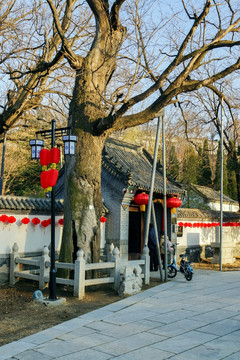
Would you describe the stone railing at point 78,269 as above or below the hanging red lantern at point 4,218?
below

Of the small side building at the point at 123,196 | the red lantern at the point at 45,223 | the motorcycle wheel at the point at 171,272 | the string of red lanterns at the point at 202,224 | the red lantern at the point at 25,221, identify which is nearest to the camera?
the red lantern at the point at 25,221

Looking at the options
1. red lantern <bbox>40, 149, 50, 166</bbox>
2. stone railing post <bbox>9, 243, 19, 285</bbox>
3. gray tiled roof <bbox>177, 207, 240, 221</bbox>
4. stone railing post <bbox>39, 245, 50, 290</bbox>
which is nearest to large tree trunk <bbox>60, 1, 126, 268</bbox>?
stone railing post <bbox>39, 245, 50, 290</bbox>

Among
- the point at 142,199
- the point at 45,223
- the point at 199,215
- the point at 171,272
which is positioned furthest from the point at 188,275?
the point at 199,215

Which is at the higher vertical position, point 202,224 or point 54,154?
point 54,154

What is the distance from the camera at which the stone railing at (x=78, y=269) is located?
860 centimetres

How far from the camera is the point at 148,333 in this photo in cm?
609

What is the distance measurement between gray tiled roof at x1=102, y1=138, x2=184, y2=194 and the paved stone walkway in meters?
6.03

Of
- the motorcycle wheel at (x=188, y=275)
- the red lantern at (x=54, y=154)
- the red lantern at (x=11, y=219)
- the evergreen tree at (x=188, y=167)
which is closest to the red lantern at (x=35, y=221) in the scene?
the red lantern at (x=11, y=219)

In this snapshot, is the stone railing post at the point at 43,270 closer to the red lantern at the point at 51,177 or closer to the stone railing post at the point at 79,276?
the stone railing post at the point at 79,276

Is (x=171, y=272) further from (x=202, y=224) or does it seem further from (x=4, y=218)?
(x=202, y=224)

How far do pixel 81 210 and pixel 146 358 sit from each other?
17.6 ft

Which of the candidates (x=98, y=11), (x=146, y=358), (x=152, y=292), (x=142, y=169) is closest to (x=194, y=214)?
(x=142, y=169)

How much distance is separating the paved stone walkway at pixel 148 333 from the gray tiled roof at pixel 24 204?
13.5 ft

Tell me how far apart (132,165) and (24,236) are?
266 inches
